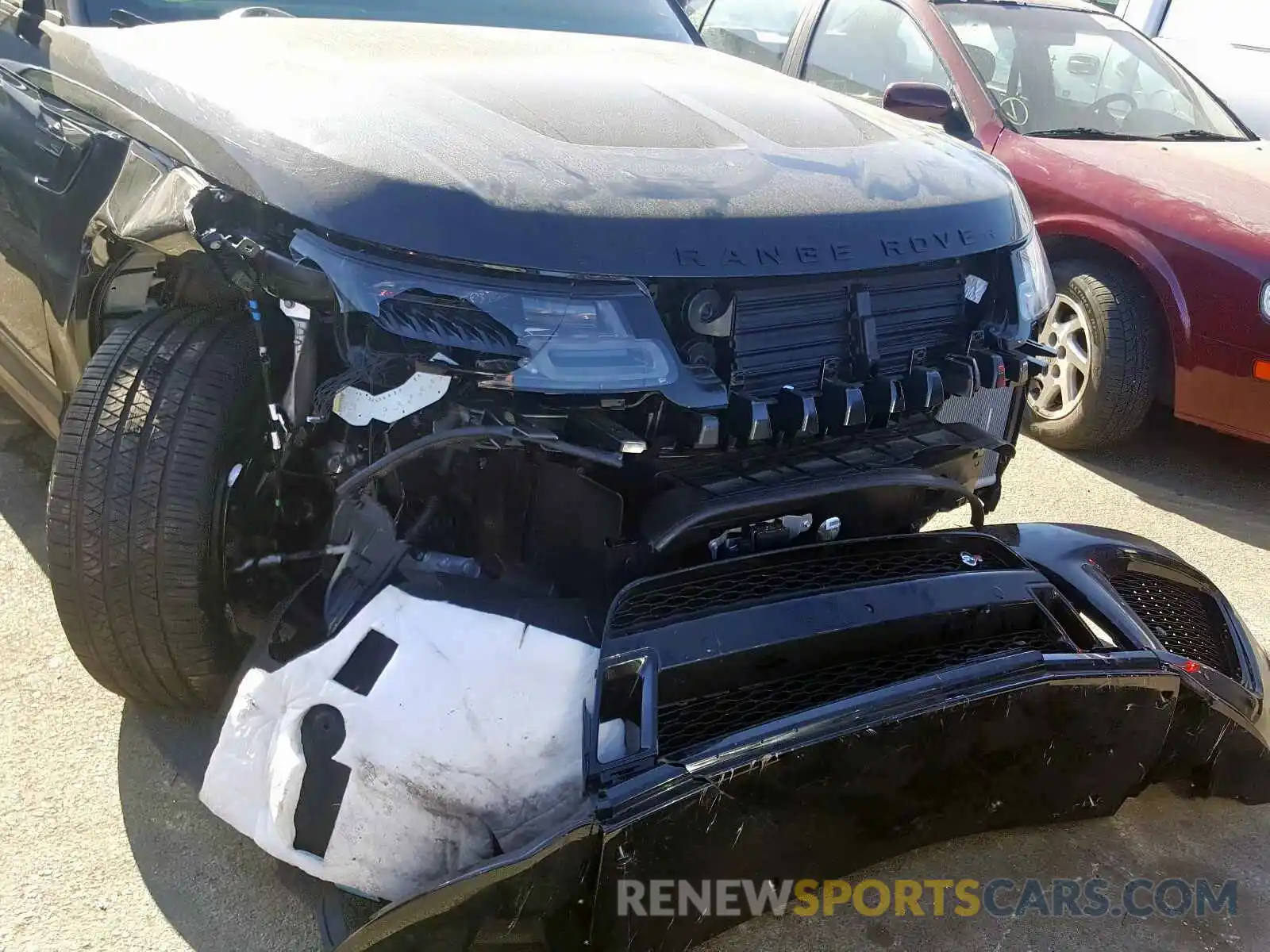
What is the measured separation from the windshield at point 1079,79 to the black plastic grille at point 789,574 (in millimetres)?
3211

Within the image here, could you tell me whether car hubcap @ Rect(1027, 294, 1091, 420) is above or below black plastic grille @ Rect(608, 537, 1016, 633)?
below

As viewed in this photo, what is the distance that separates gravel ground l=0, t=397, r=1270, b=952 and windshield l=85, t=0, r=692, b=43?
60.2 inches

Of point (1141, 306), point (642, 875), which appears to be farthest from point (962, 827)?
point (1141, 306)

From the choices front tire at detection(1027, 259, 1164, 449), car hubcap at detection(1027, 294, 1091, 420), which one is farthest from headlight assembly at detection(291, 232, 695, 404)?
car hubcap at detection(1027, 294, 1091, 420)

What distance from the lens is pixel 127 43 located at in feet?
7.84

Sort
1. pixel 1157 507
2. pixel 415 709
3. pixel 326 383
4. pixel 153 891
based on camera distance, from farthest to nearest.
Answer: pixel 1157 507 → pixel 153 891 → pixel 326 383 → pixel 415 709

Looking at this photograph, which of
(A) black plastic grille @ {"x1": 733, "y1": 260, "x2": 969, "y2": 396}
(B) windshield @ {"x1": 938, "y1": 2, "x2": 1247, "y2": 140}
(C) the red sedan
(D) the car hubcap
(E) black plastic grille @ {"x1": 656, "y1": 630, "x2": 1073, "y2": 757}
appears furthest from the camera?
(B) windshield @ {"x1": 938, "y1": 2, "x2": 1247, "y2": 140}

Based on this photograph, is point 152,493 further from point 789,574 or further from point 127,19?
point 127,19

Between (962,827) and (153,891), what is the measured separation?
5.03ft

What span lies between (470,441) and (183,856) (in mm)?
1090

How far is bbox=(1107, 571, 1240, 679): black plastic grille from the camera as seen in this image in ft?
7.20

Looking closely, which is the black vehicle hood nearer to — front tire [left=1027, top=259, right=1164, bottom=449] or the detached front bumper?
the detached front bumper

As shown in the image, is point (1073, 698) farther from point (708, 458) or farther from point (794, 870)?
point (708, 458)

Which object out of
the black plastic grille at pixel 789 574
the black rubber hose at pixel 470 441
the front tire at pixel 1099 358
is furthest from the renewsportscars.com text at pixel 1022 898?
the front tire at pixel 1099 358
